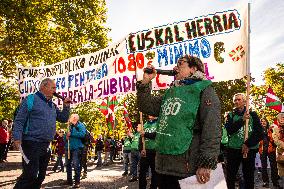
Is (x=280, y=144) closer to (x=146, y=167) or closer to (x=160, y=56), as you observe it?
(x=146, y=167)

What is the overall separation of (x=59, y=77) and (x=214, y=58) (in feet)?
13.7

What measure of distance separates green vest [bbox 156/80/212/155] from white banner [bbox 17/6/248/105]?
3.21 meters

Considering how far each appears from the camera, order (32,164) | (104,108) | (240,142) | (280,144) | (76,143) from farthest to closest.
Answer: (104,108) → (76,143) → (240,142) → (280,144) → (32,164)

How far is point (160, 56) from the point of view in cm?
769

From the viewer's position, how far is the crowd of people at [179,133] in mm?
3225

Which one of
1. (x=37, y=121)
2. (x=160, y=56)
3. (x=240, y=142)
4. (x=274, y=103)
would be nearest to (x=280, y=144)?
(x=240, y=142)

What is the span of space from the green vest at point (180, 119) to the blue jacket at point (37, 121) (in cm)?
270

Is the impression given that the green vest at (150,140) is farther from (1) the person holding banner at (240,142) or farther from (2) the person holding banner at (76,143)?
(2) the person holding banner at (76,143)

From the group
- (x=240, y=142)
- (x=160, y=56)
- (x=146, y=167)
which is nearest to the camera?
(x=240, y=142)

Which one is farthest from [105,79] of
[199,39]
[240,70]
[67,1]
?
[67,1]

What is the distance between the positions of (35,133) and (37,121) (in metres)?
0.20

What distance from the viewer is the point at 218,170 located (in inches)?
123

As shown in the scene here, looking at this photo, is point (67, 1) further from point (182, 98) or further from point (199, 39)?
point (182, 98)

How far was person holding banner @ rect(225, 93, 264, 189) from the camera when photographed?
20.5ft
